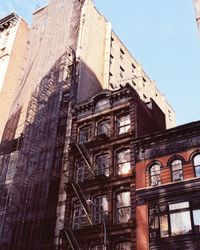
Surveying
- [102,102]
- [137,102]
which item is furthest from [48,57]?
[137,102]

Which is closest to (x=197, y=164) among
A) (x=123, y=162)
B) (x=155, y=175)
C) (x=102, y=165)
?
(x=155, y=175)

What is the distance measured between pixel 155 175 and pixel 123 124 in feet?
23.3

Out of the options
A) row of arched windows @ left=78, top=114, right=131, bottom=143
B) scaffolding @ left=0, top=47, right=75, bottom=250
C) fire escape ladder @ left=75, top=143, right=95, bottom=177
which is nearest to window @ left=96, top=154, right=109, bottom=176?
fire escape ladder @ left=75, top=143, right=95, bottom=177

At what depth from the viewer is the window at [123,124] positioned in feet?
107

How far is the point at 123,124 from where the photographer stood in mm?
33125

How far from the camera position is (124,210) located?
27797 millimetres

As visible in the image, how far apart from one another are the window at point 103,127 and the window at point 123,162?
314 centimetres

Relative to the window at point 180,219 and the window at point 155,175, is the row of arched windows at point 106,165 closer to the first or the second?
the window at point 155,175

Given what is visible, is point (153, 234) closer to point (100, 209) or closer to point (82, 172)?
point (100, 209)

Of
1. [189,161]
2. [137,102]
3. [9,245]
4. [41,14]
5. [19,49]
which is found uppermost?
[41,14]

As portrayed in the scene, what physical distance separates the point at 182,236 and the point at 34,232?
42.3 feet

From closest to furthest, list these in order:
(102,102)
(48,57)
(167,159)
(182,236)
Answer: (182,236), (167,159), (102,102), (48,57)

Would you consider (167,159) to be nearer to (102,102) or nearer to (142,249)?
(142,249)

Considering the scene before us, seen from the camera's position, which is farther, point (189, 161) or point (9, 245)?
point (9, 245)
